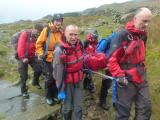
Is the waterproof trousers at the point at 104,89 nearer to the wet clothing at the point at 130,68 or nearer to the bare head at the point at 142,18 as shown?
the wet clothing at the point at 130,68

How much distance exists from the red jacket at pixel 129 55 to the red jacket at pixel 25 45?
351 centimetres

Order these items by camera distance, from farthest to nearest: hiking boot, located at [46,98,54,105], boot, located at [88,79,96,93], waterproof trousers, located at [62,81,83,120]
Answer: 1. boot, located at [88,79,96,93]
2. hiking boot, located at [46,98,54,105]
3. waterproof trousers, located at [62,81,83,120]

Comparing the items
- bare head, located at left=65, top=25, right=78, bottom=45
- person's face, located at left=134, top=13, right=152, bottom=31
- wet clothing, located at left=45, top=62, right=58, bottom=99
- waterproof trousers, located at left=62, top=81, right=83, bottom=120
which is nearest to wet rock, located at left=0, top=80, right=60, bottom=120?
wet clothing, located at left=45, top=62, right=58, bottom=99

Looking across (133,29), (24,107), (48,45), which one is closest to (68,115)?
(48,45)

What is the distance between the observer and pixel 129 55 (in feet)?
21.9

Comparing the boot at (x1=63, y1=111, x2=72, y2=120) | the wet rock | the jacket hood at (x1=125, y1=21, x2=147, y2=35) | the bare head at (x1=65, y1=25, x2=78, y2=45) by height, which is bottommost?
the wet rock

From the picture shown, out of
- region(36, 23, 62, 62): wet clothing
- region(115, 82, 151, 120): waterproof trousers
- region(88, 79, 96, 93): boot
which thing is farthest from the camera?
region(88, 79, 96, 93): boot

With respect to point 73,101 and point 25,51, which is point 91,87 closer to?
point 25,51

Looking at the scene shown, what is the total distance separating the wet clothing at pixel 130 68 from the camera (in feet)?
21.7

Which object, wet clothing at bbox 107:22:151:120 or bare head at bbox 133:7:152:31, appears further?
wet clothing at bbox 107:22:151:120

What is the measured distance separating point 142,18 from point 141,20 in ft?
0.13

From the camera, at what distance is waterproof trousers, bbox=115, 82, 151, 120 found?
6.83 meters

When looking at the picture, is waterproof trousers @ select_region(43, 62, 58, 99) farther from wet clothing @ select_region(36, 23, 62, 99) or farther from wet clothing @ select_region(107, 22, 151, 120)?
wet clothing @ select_region(107, 22, 151, 120)

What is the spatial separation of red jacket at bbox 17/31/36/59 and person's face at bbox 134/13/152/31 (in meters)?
3.87
